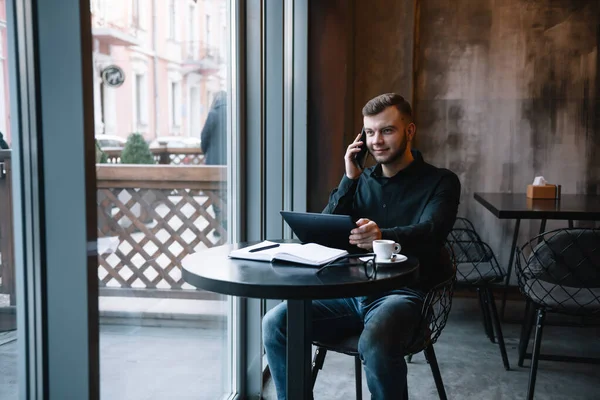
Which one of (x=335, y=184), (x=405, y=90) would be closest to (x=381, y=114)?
(x=335, y=184)

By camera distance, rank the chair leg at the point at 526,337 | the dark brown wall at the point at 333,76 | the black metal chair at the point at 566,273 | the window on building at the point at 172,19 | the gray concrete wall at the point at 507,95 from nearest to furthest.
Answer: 1. the window on building at the point at 172,19
2. the black metal chair at the point at 566,273
3. the chair leg at the point at 526,337
4. the dark brown wall at the point at 333,76
5. the gray concrete wall at the point at 507,95

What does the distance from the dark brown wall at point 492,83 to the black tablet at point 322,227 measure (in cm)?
234

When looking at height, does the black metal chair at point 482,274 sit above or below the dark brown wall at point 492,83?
below

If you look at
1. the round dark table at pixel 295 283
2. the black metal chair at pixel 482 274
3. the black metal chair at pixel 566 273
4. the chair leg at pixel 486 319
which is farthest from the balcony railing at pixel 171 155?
the chair leg at pixel 486 319

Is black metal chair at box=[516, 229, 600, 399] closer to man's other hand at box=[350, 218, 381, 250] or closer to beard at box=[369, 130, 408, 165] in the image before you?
beard at box=[369, 130, 408, 165]

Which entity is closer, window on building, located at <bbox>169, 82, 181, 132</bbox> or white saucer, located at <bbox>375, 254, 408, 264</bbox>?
white saucer, located at <bbox>375, 254, 408, 264</bbox>

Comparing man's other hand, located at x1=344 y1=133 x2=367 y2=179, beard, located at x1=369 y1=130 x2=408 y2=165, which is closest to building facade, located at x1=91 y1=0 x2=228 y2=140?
man's other hand, located at x1=344 y1=133 x2=367 y2=179

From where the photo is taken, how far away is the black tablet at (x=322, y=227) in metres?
1.67

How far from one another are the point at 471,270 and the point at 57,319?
2.48 m

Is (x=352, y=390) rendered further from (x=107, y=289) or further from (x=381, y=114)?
(x=107, y=289)

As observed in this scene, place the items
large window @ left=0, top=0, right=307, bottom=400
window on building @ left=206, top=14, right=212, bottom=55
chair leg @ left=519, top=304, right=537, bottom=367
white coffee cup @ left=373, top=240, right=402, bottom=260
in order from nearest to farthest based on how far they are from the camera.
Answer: large window @ left=0, top=0, right=307, bottom=400 < white coffee cup @ left=373, top=240, right=402, bottom=260 < window on building @ left=206, top=14, right=212, bottom=55 < chair leg @ left=519, top=304, right=537, bottom=367

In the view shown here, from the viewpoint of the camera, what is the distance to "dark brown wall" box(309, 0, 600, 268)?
418cm

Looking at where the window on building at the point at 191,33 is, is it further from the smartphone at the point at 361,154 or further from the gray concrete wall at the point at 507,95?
the gray concrete wall at the point at 507,95

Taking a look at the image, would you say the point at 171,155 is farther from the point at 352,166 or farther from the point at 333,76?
the point at 333,76
